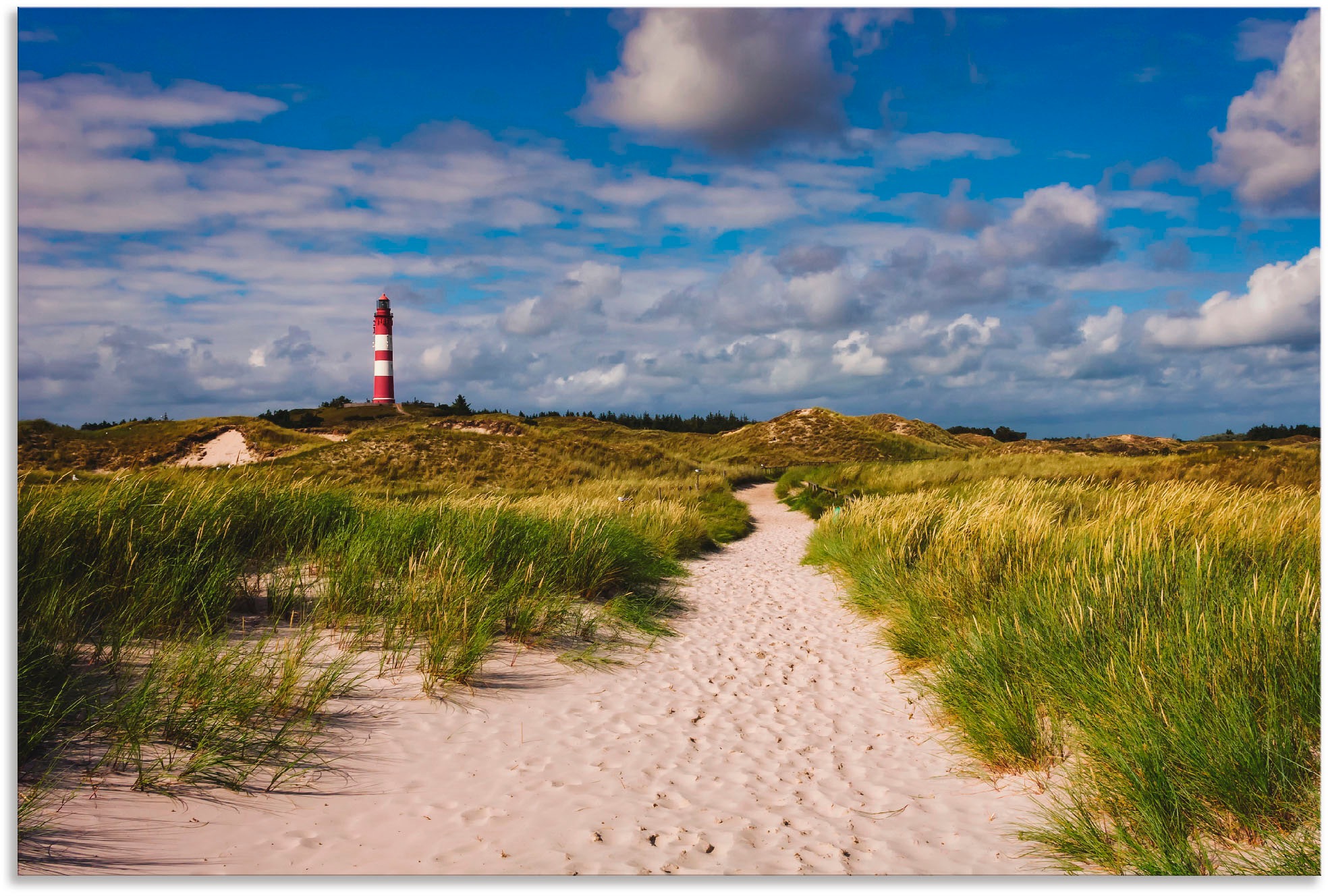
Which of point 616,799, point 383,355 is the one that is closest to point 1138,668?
point 616,799

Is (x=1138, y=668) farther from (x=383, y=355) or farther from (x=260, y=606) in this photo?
(x=383, y=355)

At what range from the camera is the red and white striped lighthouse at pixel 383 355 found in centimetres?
5906

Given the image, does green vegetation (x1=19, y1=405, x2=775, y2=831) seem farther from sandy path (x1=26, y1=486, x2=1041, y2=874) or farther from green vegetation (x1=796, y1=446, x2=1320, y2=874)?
green vegetation (x1=796, y1=446, x2=1320, y2=874)

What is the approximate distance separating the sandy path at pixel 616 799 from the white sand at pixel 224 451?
38.4 meters

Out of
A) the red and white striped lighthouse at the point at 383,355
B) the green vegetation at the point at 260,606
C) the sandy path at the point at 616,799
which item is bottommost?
the sandy path at the point at 616,799

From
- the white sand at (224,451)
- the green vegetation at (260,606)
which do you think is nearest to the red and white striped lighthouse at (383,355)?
the white sand at (224,451)

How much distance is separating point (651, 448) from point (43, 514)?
35935mm

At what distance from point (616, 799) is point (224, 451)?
4437 centimetres

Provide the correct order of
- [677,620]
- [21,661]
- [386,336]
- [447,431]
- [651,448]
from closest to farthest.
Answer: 1. [21,661]
2. [677,620]
3. [447,431]
4. [651,448]
5. [386,336]

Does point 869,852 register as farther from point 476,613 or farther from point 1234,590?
point 476,613

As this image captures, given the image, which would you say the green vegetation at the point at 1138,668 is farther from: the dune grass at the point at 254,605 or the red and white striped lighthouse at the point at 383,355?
the red and white striped lighthouse at the point at 383,355

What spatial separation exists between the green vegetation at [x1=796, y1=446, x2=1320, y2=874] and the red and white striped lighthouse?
56725 millimetres

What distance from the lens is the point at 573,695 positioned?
5.57 m

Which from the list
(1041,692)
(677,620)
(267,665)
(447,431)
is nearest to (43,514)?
(267,665)
